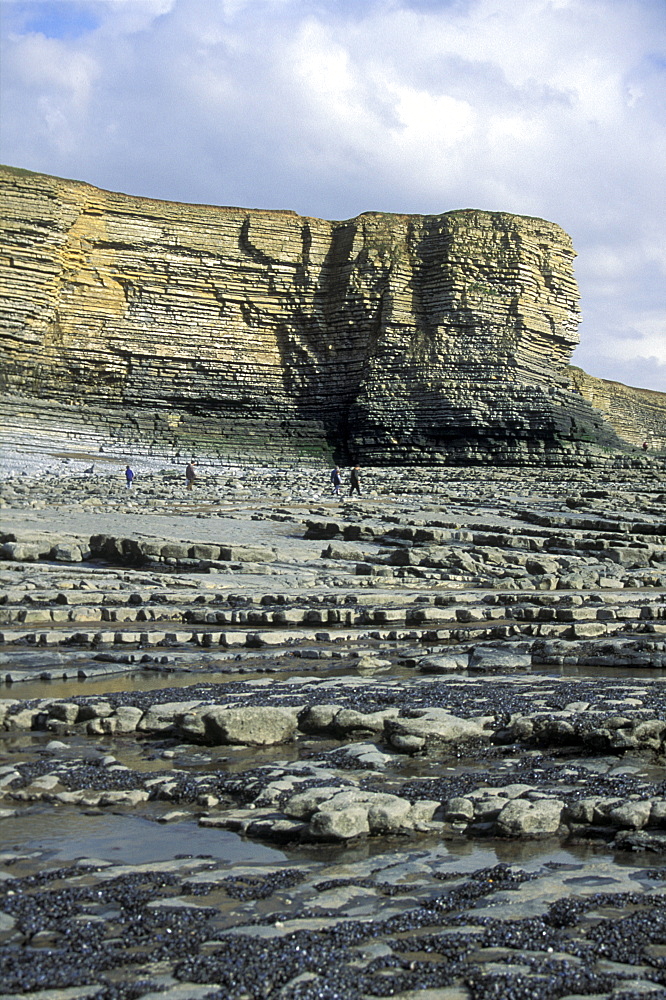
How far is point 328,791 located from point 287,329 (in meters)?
48.3

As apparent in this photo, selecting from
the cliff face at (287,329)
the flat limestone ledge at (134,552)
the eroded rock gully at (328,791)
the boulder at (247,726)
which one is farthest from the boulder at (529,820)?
the cliff face at (287,329)

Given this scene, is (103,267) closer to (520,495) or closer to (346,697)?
(520,495)

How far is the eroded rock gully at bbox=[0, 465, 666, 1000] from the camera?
3.50m

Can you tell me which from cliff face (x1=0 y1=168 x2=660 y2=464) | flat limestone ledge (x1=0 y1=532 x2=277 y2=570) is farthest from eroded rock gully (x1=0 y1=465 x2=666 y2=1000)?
cliff face (x1=0 y1=168 x2=660 y2=464)

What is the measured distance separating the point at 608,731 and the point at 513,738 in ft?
2.11

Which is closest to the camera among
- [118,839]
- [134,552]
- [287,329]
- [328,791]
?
[118,839]

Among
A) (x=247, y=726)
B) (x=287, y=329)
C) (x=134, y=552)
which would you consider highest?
(x=287, y=329)

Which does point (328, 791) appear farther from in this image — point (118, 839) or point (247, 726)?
point (247, 726)

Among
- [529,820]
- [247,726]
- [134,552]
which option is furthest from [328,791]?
[134,552]

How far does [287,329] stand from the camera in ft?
171

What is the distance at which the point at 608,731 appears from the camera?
615 centimetres

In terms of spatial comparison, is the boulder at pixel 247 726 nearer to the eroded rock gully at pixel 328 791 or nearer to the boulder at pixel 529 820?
the eroded rock gully at pixel 328 791

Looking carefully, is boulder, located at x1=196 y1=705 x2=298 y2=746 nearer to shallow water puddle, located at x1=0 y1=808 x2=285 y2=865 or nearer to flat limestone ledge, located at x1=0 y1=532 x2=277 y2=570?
shallow water puddle, located at x1=0 y1=808 x2=285 y2=865

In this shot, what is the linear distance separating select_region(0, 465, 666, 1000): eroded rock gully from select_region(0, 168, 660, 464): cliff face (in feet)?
108
